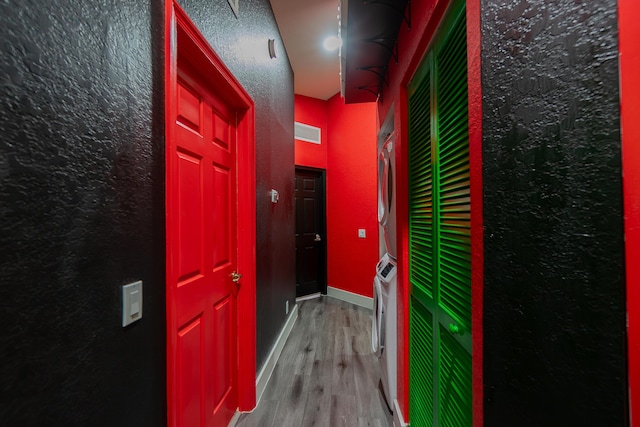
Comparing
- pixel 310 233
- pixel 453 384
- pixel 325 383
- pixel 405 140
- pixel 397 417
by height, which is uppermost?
pixel 405 140

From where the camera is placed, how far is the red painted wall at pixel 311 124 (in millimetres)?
3994

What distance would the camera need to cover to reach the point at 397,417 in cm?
153

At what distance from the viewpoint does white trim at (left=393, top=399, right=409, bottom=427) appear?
1460mm

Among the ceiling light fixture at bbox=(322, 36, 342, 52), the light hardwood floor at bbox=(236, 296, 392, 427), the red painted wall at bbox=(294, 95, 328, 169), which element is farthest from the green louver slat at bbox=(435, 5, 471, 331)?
the red painted wall at bbox=(294, 95, 328, 169)

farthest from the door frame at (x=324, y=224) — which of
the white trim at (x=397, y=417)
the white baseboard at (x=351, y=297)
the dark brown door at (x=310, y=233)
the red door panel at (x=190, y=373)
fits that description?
the red door panel at (x=190, y=373)

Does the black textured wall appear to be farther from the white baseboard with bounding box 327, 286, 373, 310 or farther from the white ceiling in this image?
the white baseboard with bounding box 327, 286, 373, 310

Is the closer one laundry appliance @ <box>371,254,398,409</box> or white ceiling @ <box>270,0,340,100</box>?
laundry appliance @ <box>371,254,398,409</box>

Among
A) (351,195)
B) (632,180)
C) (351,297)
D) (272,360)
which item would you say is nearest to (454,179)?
(632,180)

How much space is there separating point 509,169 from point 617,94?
0.18 metres

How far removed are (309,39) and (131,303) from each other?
3112 millimetres

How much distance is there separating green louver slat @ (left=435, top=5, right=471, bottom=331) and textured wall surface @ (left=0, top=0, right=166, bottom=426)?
1.04 meters

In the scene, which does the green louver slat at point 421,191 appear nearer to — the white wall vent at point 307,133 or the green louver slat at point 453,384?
the green louver slat at point 453,384

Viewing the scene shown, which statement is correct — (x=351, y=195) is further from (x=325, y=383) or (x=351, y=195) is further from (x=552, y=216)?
(x=552, y=216)

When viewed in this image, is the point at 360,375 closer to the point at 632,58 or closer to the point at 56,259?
the point at 56,259
